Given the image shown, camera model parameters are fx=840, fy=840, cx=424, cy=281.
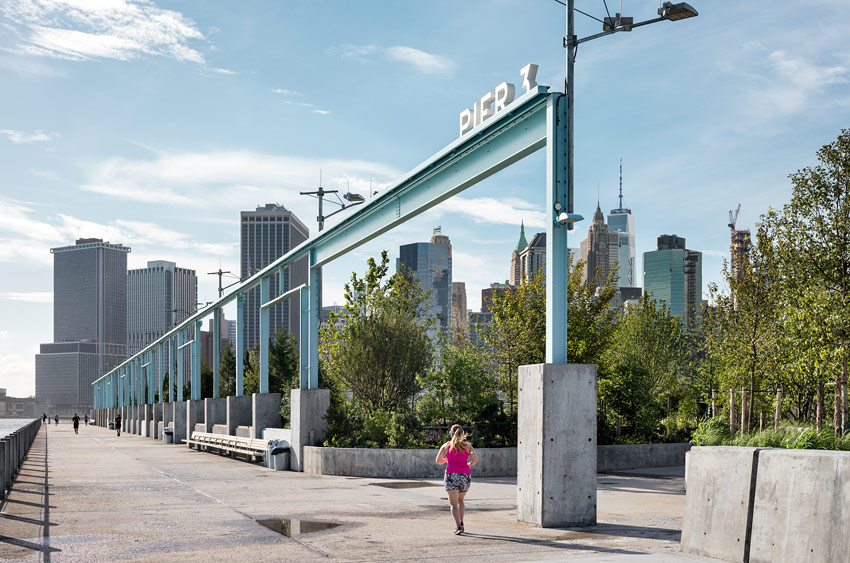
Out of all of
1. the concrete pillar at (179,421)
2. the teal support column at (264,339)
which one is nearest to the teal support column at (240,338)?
the teal support column at (264,339)

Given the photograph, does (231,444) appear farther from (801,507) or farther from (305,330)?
(801,507)

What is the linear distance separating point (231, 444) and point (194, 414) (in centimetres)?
1267

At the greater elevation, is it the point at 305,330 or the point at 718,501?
the point at 305,330

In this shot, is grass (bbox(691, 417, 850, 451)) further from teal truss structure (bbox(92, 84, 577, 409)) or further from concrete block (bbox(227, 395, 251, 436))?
concrete block (bbox(227, 395, 251, 436))

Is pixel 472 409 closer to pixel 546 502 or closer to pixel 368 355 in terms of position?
pixel 368 355

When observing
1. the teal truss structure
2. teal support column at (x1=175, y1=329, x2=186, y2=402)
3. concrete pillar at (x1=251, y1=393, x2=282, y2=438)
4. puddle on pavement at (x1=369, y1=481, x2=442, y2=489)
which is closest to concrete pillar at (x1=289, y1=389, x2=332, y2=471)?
the teal truss structure

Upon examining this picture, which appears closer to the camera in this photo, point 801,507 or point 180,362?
point 801,507

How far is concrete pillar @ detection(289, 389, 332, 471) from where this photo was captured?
23.0 meters

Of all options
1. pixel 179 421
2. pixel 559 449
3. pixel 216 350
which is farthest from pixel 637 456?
pixel 179 421

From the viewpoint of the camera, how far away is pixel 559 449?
12.4 meters

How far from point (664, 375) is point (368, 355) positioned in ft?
49.7

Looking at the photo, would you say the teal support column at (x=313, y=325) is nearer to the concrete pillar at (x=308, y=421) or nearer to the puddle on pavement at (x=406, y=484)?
the concrete pillar at (x=308, y=421)

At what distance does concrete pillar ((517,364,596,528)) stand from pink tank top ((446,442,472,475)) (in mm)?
1136

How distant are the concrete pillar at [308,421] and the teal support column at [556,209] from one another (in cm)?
1159
